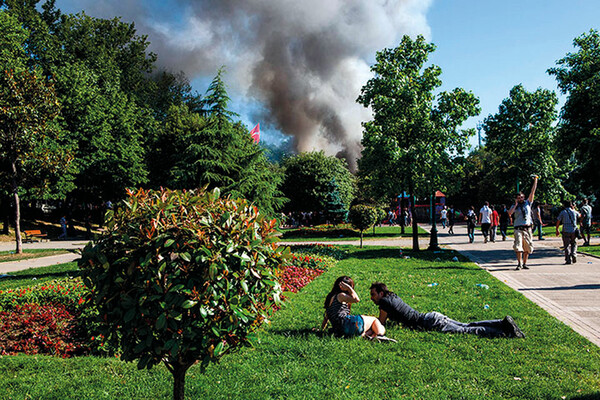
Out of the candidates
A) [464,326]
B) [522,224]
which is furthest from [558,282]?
[464,326]

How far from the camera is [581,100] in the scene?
621 inches

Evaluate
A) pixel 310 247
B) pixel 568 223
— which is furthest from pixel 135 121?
pixel 568 223

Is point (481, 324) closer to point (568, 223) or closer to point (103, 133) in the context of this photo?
point (568, 223)

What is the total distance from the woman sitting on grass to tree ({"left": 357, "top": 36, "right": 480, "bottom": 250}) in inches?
410

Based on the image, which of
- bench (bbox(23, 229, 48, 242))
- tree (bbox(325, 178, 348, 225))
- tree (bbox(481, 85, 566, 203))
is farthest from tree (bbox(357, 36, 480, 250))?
tree (bbox(325, 178, 348, 225))

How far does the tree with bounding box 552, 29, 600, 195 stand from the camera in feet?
50.2

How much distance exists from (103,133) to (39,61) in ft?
28.7

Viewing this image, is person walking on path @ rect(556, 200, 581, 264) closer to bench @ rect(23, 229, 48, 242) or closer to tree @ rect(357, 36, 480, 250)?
tree @ rect(357, 36, 480, 250)

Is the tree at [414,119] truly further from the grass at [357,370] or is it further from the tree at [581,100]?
the grass at [357,370]

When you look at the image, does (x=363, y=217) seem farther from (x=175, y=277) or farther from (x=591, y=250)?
(x=175, y=277)

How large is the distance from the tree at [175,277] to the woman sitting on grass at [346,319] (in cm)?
270

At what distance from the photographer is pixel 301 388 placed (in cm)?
414

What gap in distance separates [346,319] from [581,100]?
14841mm

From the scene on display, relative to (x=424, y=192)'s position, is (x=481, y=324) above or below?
below
